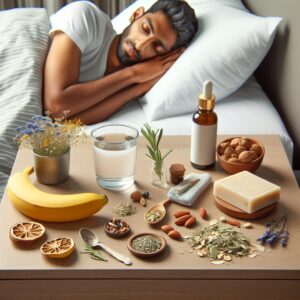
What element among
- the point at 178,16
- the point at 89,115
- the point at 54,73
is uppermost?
the point at 178,16

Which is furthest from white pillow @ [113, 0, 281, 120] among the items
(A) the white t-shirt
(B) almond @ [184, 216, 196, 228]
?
(B) almond @ [184, 216, 196, 228]

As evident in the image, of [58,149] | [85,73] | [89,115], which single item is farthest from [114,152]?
[85,73]

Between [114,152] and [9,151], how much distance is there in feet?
1.28

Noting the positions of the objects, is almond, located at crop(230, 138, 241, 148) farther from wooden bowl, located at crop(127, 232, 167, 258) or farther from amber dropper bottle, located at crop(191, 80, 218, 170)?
wooden bowl, located at crop(127, 232, 167, 258)

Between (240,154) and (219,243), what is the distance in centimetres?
28

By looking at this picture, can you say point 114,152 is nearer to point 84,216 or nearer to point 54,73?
point 84,216

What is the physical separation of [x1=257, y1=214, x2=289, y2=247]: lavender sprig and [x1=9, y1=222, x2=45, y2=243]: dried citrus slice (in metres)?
0.41

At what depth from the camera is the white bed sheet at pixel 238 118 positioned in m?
1.54

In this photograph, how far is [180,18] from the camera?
172 cm

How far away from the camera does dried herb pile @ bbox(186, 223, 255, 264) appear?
3.32 ft

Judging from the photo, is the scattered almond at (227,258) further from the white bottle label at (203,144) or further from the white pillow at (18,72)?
the white pillow at (18,72)
